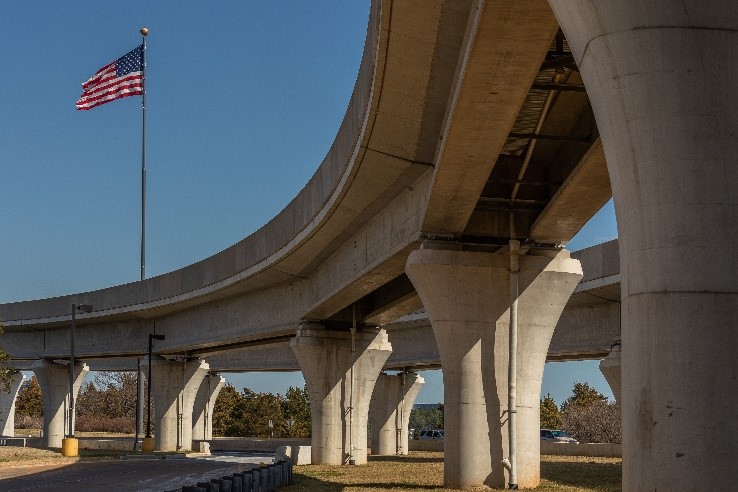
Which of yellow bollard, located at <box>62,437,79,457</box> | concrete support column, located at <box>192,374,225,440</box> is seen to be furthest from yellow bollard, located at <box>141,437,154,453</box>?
concrete support column, located at <box>192,374,225,440</box>

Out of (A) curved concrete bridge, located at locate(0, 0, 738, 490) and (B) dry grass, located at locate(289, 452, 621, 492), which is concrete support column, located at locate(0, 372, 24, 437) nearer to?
(A) curved concrete bridge, located at locate(0, 0, 738, 490)

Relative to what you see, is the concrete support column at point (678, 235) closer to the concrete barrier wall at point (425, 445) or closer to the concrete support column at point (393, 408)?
the concrete support column at point (393, 408)

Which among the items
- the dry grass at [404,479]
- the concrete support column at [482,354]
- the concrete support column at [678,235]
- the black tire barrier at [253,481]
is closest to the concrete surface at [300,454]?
the dry grass at [404,479]

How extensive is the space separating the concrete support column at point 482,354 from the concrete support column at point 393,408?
35944mm

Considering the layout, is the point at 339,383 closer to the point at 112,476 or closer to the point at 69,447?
the point at 112,476

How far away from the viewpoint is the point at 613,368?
3884 centimetres

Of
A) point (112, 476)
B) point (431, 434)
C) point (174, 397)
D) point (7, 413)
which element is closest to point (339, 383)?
point (112, 476)

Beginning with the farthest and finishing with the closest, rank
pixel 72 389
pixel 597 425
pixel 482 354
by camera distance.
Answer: pixel 597 425 → pixel 72 389 → pixel 482 354

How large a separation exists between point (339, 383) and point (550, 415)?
71.7m

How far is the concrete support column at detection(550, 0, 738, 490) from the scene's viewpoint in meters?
7.24

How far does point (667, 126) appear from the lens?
754 centimetres

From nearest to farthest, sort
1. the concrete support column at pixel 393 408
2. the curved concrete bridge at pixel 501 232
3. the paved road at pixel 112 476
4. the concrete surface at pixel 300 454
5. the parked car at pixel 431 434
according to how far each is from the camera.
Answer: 1. the curved concrete bridge at pixel 501 232
2. the paved road at pixel 112 476
3. the concrete surface at pixel 300 454
4. the concrete support column at pixel 393 408
5. the parked car at pixel 431 434

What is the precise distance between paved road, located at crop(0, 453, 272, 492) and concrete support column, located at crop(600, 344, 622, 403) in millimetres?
14166

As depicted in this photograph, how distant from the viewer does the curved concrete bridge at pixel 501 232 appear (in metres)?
7.37
